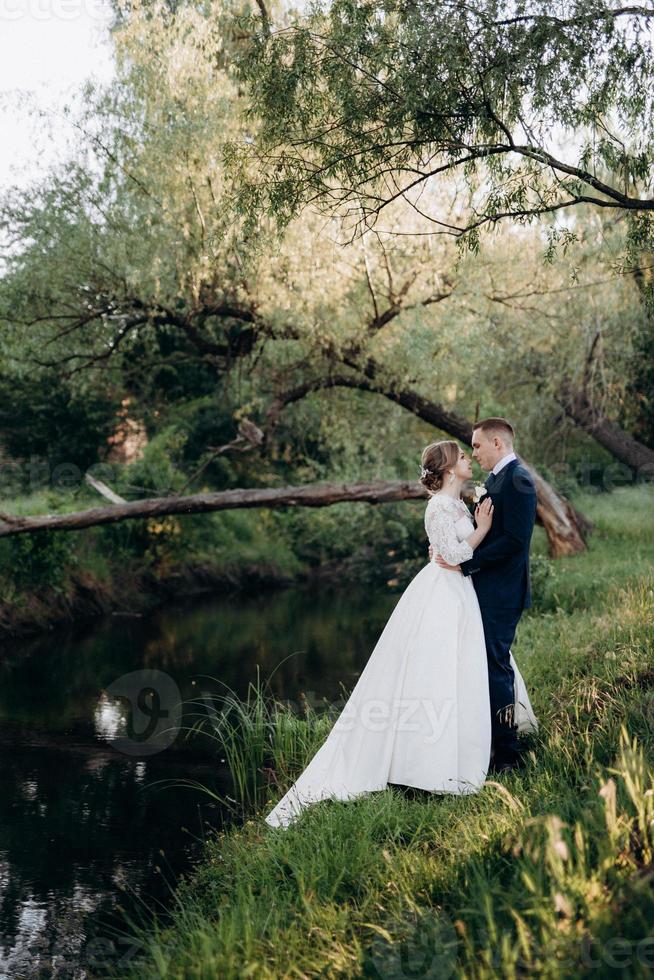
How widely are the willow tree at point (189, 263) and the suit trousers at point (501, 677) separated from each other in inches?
275

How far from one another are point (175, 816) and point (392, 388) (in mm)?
9158

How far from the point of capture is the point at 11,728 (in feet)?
28.7

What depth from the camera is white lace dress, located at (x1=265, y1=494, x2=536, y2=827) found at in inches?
198

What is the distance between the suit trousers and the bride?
78 millimetres

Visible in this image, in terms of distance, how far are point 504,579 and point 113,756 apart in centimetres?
417

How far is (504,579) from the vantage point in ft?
17.3

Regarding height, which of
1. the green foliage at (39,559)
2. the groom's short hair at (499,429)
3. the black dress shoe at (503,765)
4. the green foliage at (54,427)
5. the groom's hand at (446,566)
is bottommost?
the black dress shoe at (503,765)

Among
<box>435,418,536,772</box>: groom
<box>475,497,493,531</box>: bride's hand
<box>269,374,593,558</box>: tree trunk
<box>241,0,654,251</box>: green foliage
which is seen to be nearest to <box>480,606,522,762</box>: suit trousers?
<box>435,418,536,772</box>: groom

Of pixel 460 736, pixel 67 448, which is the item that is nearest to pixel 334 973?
pixel 460 736

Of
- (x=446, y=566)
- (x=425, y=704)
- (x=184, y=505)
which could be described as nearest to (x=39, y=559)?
(x=184, y=505)

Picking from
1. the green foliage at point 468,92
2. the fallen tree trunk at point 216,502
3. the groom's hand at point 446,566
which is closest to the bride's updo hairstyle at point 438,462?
the groom's hand at point 446,566

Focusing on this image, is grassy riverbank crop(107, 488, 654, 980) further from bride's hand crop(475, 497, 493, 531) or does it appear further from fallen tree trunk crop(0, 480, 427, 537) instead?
fallen tree trunk crop(0, 480, 427, 537)

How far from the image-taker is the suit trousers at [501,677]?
5.21 meters

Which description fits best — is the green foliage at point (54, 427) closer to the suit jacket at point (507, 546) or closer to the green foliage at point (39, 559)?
the green foliage at point (39, 559)
